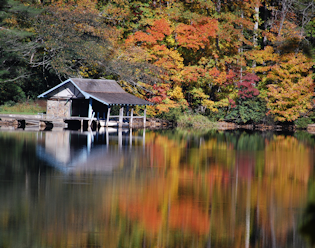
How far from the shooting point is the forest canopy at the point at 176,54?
120ft

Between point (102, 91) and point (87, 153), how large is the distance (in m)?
16.0

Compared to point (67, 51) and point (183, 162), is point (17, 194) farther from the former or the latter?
point (67, 51)

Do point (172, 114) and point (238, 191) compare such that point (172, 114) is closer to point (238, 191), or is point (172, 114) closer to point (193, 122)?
point (193, 122)

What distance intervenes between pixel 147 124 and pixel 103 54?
7.96 metres

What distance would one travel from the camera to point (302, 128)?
41562mm

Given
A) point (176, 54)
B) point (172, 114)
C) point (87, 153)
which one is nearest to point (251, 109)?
point (172, 114)

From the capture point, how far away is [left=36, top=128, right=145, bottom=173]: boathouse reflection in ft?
51.5

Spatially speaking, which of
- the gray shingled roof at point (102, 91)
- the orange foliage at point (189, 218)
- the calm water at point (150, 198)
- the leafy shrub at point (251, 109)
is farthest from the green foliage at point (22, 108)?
the orange foliage at point (189, 218)

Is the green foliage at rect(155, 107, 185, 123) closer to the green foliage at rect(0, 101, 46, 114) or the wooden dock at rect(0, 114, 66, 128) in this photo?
the wooden dock at rect(0, 114, 66, 128)

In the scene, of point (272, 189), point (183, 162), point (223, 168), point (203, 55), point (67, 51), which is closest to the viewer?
point (272, 189)

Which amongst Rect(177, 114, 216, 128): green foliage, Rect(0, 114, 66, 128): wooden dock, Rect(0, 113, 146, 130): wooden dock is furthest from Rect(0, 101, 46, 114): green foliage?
Rect(177, 114, 216, 128): green foliage

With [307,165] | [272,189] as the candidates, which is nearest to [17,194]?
[272,189]

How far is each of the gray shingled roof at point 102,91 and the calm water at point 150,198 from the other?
12.5 meters

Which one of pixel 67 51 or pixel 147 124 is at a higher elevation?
pixel 67 51
